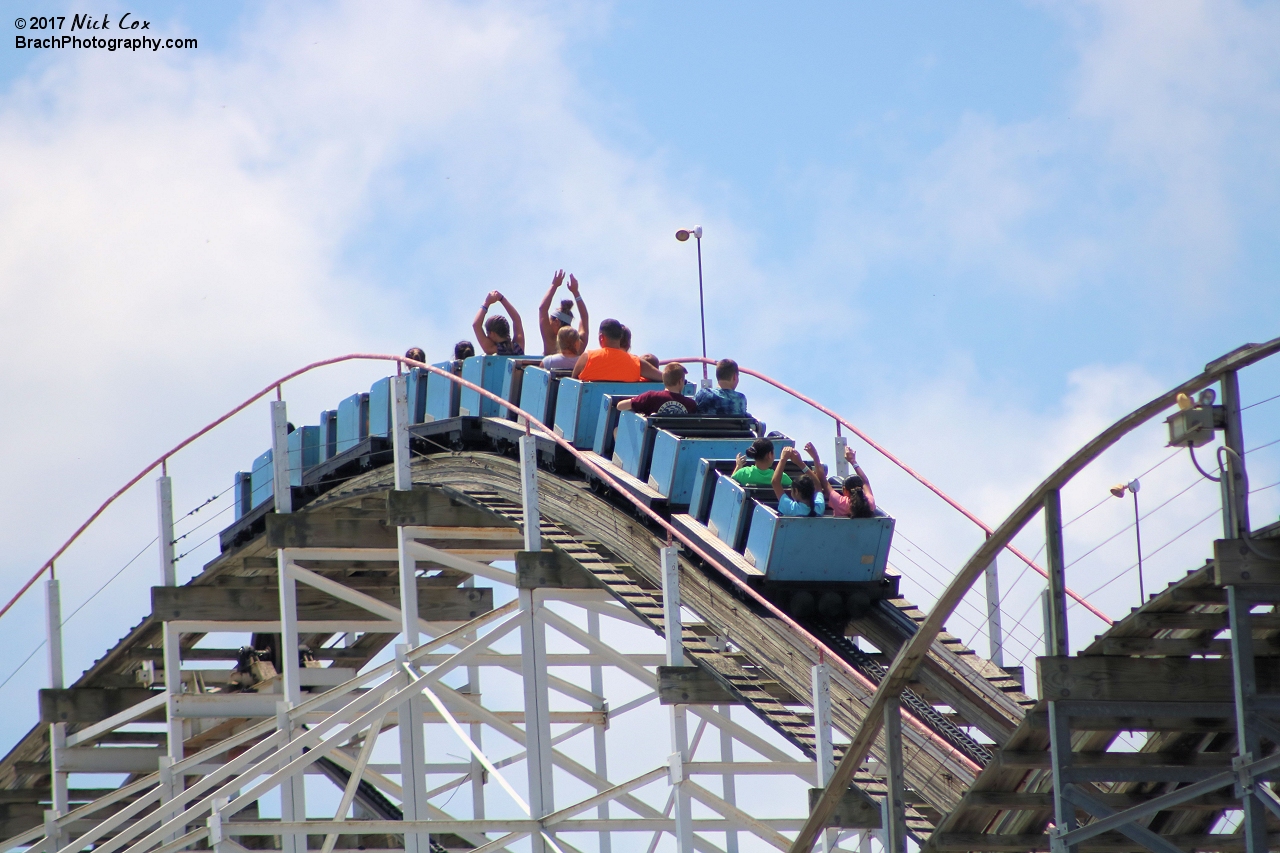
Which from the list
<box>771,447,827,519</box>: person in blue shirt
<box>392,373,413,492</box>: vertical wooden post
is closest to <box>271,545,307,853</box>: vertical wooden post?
<box>392,373,413,492</box>: vertical wooden post

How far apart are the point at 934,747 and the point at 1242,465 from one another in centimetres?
294

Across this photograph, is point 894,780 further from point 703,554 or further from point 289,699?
point 289,699

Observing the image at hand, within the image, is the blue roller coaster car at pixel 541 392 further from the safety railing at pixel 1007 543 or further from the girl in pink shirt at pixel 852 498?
the safety railing at pixel 1007 543

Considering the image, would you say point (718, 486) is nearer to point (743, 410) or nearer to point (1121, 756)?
point (743, 410)

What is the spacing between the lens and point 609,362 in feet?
51.1

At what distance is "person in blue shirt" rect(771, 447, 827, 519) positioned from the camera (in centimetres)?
1299

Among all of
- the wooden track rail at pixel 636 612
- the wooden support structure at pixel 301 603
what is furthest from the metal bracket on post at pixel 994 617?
the wooden support structure at pixel 301 603

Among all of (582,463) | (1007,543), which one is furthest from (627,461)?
(1007,543)

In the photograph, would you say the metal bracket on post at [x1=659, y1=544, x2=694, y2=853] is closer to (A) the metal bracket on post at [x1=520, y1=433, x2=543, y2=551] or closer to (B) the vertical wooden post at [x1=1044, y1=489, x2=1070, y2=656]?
(A) the metal bracket on post at [x1=520, y1=433, x2=543, y2=551]

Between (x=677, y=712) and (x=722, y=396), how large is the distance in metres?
2.58

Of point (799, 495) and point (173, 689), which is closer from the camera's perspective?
point (799, 495)

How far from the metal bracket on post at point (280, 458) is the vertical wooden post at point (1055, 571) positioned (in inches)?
355

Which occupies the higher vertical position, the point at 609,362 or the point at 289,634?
the point at 609,362

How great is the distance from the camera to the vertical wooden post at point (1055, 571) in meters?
10.0
